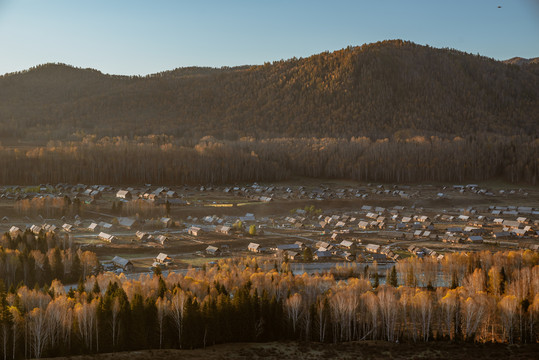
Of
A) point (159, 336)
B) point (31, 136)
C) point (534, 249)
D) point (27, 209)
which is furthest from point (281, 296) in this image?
point (31, 136)

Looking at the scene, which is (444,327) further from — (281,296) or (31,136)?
(31,136)

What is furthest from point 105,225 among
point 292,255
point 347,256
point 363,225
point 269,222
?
point 363,225

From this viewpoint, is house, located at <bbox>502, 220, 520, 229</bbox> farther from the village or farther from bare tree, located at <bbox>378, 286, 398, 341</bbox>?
bare tree, located at <bbox>378, 286, 398, 341</bbox>

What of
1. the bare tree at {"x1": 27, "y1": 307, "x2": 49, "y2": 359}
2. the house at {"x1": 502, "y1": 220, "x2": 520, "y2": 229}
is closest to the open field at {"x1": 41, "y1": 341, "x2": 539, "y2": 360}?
the bare tree at {"x1": 27, "y1": 307, "x2": 49, "y2": 359}

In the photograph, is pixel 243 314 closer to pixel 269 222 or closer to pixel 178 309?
pixel 178 309

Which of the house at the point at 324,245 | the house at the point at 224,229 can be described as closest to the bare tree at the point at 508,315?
the house at the point at 324,245

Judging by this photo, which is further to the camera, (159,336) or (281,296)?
(281,296)
